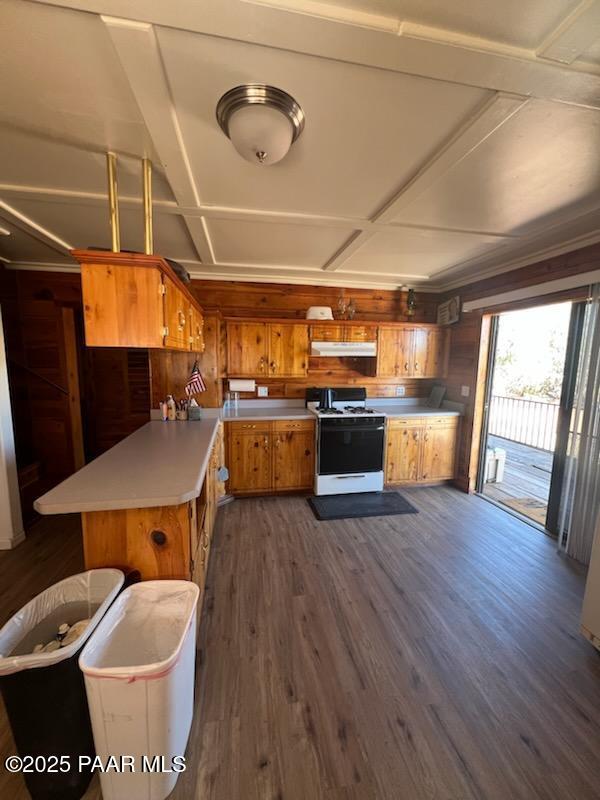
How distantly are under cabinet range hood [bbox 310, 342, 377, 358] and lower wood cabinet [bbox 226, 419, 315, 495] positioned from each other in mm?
829

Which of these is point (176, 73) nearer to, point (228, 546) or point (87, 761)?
point (87, 761)

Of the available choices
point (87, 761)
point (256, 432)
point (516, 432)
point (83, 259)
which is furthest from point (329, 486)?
point (516, 432)

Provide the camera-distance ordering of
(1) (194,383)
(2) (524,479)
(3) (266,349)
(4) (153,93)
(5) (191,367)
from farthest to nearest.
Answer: (2) (524,479) → (3) (266,349) → (5) (191,367) → (1) (194,383) → (4) (153,93)

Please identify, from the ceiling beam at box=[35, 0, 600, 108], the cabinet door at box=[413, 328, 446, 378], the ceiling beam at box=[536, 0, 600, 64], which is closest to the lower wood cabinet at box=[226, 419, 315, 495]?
the cabinet door at box=[413, 328, 446, 378]

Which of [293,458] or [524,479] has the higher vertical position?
[293,458]

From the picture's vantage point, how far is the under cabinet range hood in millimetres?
3725

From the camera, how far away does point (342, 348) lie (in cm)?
377

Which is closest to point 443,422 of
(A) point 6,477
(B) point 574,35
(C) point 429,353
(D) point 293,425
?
(C) point 429,353

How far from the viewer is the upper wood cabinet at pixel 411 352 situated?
4023 millimetres

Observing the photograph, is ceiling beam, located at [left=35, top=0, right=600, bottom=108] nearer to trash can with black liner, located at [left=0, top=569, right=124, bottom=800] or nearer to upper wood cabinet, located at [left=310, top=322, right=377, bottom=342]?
trash can with black liner, located at [left=0, top=569, right=124, bottom=800]

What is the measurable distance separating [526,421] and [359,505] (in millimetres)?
4277

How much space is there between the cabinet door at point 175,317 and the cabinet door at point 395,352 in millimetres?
2437

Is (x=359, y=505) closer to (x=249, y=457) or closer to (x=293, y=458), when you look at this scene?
(x=293, y=458)

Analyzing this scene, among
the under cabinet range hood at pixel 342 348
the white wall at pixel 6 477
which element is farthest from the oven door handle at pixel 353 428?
the white wall at pixel 6 477
